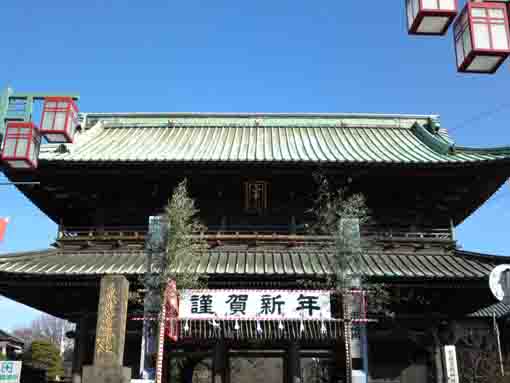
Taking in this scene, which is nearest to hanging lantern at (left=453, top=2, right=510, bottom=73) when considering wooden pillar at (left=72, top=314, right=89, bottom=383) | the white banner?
the white banner

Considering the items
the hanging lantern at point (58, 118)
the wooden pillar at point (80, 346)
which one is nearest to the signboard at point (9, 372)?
the wooden pillar at point (80, 346)

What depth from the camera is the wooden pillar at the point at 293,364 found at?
40.5 ft

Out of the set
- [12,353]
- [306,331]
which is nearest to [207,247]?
[306,331]

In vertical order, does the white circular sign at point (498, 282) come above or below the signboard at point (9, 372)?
above

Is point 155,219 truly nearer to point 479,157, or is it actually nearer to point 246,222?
point 246,222

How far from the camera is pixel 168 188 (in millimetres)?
14031

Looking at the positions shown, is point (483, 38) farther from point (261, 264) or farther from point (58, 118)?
point (58, 118)

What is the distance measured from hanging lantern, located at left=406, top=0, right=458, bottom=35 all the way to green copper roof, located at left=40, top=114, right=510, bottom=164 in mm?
6433

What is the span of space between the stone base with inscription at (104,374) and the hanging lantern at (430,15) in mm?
7932

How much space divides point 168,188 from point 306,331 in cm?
536

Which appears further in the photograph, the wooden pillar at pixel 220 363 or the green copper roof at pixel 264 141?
the green copper roof at pixel 264 141

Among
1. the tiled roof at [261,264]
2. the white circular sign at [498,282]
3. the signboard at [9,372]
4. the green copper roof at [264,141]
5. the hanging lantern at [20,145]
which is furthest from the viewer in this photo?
the green copper roof at [264,141]

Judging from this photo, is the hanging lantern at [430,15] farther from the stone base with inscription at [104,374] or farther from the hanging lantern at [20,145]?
the hanging lantern at [20,145]

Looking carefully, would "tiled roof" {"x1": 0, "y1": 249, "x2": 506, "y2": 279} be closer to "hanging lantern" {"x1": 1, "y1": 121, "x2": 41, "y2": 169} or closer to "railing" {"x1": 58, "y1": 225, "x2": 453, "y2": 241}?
"railing" {"x1": 58, "y1": 225, "x2": 453, "y2": 241}
